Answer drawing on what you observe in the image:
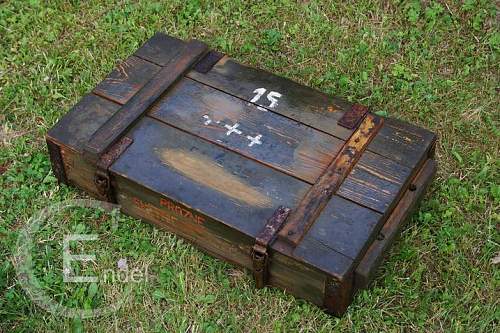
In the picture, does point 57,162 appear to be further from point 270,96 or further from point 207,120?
point 270,96

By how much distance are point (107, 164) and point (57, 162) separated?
1.49 ft

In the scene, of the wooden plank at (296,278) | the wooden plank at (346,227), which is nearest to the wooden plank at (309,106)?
the wooden plank at (346,227)

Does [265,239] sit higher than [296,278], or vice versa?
[265,239]

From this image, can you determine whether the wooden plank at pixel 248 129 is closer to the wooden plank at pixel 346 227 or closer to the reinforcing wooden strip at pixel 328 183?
the reinforcing wooden strip at pixel 328 183

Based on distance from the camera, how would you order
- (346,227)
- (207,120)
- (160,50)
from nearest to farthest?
(346,227), (207,120), (160,50)

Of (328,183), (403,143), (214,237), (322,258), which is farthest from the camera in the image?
(403,143)

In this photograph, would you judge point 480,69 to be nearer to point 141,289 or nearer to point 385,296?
point 385,296

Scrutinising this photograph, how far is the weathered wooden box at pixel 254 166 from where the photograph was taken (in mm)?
3227

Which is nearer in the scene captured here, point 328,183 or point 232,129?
point 328,183

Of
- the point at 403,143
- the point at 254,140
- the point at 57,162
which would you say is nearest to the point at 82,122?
the point at 57,162

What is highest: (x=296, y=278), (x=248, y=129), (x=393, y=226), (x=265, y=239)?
(x=248, y=129)

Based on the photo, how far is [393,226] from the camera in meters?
3.41

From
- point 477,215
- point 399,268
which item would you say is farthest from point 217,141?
point 477,215

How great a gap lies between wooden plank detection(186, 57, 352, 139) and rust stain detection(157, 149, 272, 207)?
50 centimetres
